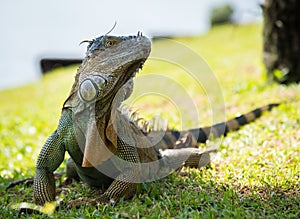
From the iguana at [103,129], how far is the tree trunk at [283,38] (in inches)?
200

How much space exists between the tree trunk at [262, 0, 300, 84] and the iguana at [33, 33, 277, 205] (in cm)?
508

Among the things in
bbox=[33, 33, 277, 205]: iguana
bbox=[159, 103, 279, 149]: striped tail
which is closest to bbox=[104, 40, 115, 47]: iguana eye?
bbox=[33, 33, 277, 205]: iguana

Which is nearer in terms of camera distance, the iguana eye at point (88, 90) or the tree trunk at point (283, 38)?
the iguana eye at point (88, 90)

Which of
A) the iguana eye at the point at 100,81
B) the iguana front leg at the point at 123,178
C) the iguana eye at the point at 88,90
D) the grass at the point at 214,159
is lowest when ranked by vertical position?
the grass at the point at 214,159

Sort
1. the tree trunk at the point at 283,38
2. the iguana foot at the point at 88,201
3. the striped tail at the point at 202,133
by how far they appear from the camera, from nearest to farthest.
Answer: the iguana foot at the point at 88,201 < the striped tail at the point at 202,133 < the tree trunk at the point at 283,38

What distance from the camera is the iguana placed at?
3215 millimetres

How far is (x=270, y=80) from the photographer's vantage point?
8227mm

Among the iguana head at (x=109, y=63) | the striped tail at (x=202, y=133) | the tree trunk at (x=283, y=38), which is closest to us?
the iguana head at (x=109, y=63)

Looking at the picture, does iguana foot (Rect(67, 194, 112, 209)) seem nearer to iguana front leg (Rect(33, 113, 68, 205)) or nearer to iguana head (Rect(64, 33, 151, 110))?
iguana front leg (Rect(33, 113, 68, 205))

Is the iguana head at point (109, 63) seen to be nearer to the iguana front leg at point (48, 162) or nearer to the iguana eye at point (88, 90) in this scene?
the iguana eye at point (88, 90)

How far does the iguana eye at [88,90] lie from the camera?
321 cm

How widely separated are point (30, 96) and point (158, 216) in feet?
32.7

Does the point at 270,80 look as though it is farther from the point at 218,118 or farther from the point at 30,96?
the point at 30,96

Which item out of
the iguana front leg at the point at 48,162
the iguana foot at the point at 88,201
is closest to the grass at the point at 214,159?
the iguana foot at the point at 88,201
